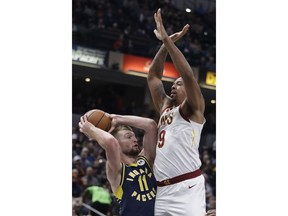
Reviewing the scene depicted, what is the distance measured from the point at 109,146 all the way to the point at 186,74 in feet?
2.81

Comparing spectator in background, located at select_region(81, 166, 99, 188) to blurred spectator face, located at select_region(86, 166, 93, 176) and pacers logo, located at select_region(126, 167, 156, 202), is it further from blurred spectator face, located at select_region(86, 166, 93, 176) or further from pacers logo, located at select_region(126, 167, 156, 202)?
pacers logo, located at select_region(126, 167, 156, 202)

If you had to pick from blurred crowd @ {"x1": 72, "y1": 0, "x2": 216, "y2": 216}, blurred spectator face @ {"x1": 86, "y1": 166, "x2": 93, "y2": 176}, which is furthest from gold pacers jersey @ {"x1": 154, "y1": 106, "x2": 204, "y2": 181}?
blurred crowd @ {"x1": 72, "y1": 0, "x2": 216, "y2": 216}

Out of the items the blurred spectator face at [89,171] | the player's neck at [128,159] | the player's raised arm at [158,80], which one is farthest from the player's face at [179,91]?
the blurred spectator face at [89,171]

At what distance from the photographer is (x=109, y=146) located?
4.78 meters

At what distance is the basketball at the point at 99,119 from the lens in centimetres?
510

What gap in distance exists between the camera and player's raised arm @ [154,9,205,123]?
4719 millimetres
